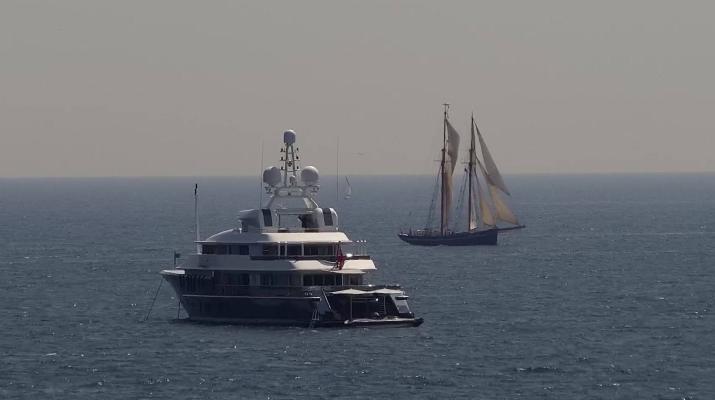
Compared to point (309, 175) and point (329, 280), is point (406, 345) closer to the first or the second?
point (329, 280)

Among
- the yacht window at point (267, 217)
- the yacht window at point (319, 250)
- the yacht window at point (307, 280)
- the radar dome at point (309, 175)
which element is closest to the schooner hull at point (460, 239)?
the radar dome at point (309, 175)

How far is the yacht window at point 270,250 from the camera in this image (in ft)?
321

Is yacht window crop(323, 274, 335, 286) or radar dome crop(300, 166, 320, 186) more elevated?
radar dome crop(300, 166, 320, 186)

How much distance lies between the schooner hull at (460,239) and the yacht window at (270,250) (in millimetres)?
96917

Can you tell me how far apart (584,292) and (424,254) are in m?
52.9

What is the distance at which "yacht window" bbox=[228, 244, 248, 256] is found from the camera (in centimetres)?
9862

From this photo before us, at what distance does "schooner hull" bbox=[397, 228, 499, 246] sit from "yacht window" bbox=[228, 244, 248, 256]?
96.2m

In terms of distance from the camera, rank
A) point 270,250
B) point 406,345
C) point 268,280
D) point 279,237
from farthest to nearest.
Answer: point 279,237 < point 270,250 < point 268,280 < point 406,345

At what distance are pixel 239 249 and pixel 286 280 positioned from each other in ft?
14.3

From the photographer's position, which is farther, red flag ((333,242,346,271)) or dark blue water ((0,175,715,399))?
red flag ((333,242,346,271))

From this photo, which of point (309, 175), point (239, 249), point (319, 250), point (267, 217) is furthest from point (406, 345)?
point (309, 175)

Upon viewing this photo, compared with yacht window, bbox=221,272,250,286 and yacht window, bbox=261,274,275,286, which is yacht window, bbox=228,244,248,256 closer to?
yacht window, bbox=221,272,250,286

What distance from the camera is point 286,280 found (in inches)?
3789

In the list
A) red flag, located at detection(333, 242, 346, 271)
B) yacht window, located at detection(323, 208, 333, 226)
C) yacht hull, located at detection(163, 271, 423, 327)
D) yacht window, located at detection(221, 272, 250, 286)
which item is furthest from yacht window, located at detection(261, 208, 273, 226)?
red flag, located at detection(333, 242, 346, 271)
